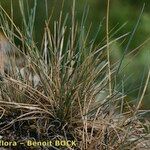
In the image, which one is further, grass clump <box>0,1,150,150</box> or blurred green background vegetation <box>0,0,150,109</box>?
blurred green background vegetation <box>0,0,150,109</box>

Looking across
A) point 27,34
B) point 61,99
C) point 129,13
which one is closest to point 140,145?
point 61,99

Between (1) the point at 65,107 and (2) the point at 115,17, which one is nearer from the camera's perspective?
(1) the point at 65,107

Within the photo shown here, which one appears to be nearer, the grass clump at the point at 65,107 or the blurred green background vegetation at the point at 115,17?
the grass clump at the point at 65,107

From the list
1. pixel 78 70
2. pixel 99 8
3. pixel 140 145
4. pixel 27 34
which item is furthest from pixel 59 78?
pixel 99 8

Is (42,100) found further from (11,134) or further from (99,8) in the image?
(99,8)

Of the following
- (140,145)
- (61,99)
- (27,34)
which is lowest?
(140,145)

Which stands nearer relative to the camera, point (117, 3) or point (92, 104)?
point (92, 104)

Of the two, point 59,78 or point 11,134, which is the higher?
point 59,78

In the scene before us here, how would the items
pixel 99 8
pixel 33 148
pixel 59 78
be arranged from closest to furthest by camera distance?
pixel 33 148, pixel 59 78, pixel 99 8

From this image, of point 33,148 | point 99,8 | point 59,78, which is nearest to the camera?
point 33,148
